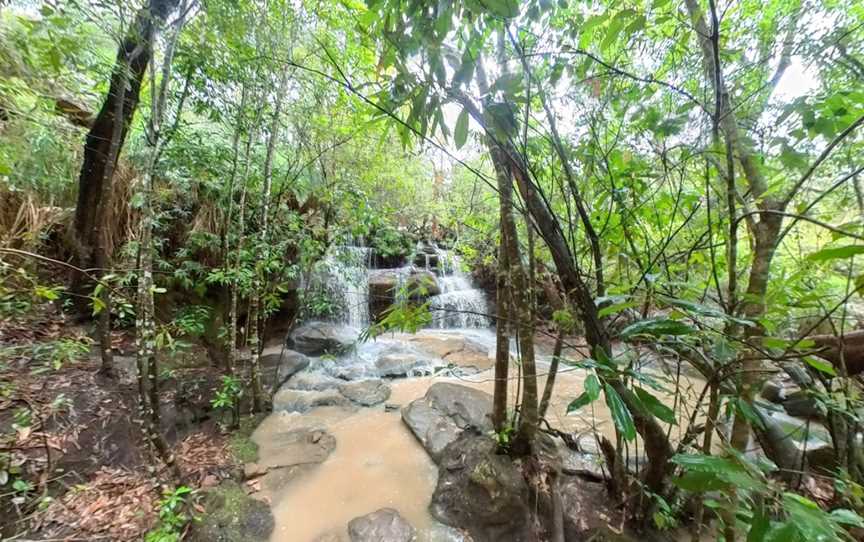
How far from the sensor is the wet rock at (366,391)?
3.66 m

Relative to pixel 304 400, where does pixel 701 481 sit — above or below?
above

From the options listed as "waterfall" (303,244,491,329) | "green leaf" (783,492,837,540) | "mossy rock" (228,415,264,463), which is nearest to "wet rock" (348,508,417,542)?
"mossy rock" (228,415,264,463)

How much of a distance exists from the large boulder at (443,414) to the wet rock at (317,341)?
214 centimetres

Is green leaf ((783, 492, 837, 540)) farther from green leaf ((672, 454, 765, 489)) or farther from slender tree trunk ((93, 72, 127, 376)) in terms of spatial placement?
slender tree trunk ((93, 72, 127, 376))

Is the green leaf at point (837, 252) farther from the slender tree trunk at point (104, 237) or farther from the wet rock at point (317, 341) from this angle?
the wet rock at point (317, 341)

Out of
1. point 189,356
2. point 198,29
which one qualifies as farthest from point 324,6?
point 189,356

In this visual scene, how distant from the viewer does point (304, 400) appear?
357 centimetres

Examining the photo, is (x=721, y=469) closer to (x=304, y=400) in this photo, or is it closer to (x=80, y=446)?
(x=80, y=446)

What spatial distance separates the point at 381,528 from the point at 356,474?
0.61 metres

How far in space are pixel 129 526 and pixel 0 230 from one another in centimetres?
293

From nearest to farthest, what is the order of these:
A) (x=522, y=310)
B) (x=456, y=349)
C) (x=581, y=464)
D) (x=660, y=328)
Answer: (x=660, y=328), (x=522, y=310), (x=581, y=464), (x=456, y=349)

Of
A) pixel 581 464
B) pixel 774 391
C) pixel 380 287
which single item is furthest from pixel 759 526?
pixel 380 287

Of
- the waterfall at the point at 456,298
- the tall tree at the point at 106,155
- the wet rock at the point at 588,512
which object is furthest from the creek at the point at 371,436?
the tall tree at the point at 106,155

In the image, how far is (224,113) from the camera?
264 cm
